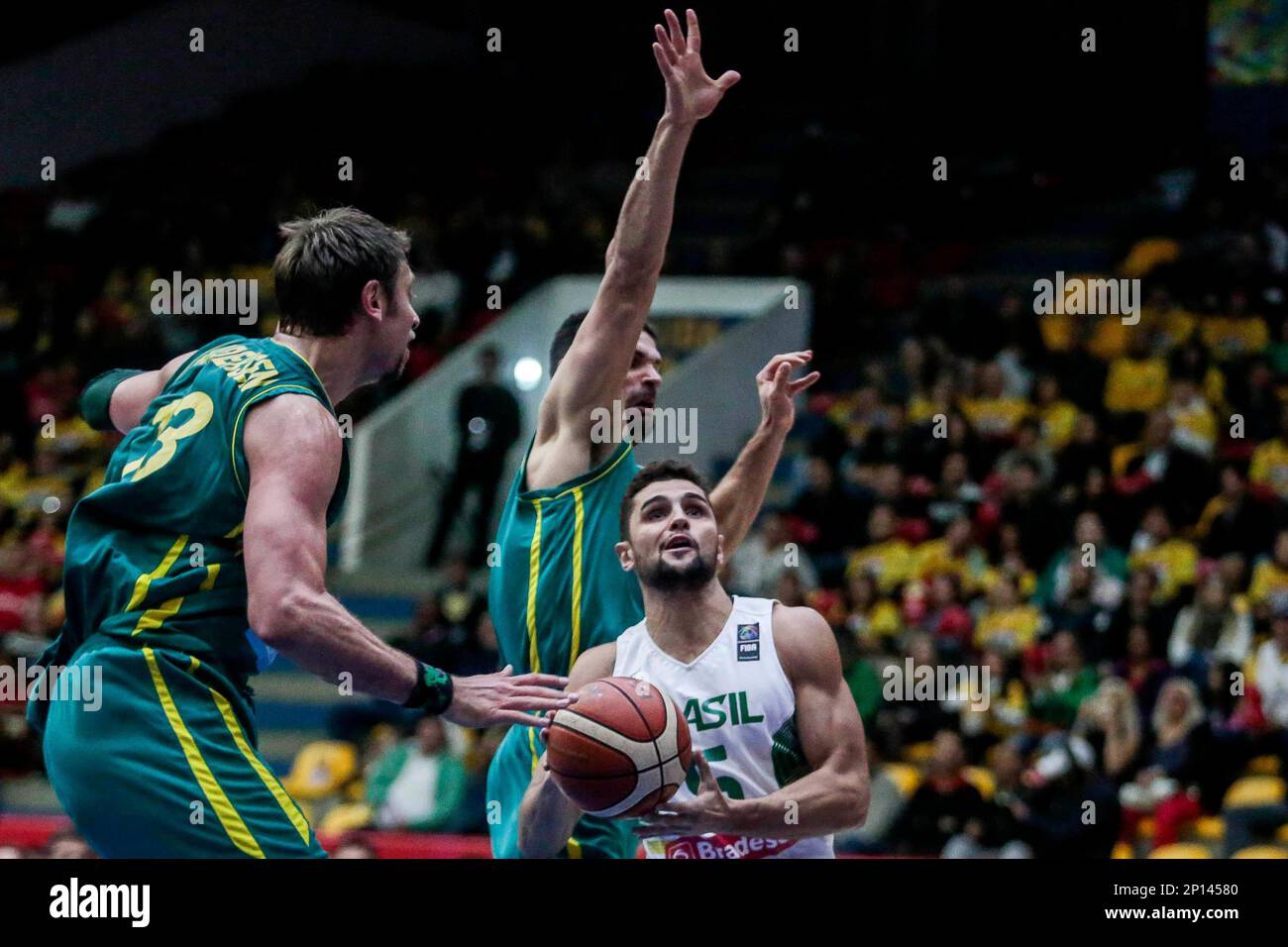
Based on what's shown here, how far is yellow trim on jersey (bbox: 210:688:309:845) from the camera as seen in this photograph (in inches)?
141

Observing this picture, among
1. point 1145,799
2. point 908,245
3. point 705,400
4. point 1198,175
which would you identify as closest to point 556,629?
point 1145,799

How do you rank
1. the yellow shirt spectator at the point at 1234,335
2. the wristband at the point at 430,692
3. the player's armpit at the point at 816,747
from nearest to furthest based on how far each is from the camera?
the wristband at the point at 430,692 → the player's armpit at the point at 816,747 → the yellow shirt spectator at the point at 1234,335

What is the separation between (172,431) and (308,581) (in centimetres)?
52

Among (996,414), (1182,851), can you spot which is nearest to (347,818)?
(1182,851)

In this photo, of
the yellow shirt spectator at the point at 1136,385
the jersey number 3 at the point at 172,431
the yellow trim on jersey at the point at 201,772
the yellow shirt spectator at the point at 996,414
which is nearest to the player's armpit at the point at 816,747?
the yellow trim on jersey at the point at 201,772

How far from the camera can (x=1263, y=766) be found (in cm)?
899

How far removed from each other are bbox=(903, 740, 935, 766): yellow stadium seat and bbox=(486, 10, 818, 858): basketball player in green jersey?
4750mm

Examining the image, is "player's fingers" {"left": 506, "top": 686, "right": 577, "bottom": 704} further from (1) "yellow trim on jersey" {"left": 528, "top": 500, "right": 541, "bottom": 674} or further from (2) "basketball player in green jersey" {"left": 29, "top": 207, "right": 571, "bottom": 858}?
(1) "yellow trim on jersey" {"left": 528, "top": 500, "right": 541, "bottom": 674}

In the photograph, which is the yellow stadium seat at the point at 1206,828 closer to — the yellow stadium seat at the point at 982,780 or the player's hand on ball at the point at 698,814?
the yellow stadium seat at the point at 982,780

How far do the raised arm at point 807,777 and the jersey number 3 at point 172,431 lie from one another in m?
1.49

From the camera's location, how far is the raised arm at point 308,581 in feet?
11.0

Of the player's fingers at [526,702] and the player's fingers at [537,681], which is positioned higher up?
the player's fingers at [537,681]

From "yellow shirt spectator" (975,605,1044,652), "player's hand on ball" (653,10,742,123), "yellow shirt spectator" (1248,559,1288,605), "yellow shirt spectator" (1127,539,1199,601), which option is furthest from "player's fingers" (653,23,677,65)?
"yellow shirt spectator" (1127,539,1199,601)

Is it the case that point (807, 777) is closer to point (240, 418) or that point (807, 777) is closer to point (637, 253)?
point (637, 253)
